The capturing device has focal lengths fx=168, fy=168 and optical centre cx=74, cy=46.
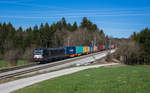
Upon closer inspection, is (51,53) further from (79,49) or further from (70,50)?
(79,49)

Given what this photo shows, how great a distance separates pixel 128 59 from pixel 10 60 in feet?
93.2

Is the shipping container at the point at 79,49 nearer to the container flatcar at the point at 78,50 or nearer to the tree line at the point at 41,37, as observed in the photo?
the container flatcar at the point at 78,50

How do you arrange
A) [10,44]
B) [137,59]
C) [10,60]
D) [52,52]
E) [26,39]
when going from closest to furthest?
[52,52] → [10,60] → [137,59] → [10,44] → [26,39]

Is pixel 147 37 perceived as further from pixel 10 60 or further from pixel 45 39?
pixel 45 39

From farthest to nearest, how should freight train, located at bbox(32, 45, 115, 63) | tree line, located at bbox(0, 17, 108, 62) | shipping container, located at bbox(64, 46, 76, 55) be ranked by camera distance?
tree line, located at bbox(0, 17, 108, 62), shipping container, located at bbox(64, 46, 76, 55), freight train, located at bbox(32, 45, 115, 63)

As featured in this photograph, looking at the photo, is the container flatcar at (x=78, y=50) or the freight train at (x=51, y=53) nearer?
the freight train at (x=51, y=53)

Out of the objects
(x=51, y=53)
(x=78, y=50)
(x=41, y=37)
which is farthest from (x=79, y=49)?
(x=41, y=37)

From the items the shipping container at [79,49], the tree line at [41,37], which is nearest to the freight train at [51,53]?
the shipping container at [79,49]

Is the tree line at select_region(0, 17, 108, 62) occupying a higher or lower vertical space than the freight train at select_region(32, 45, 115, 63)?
higher

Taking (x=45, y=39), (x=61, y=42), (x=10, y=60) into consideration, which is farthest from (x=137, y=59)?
(x=61, y=42)

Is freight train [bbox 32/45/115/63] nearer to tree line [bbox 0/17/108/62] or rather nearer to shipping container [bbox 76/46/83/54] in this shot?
shipping container [bbox 76/46/83/54]

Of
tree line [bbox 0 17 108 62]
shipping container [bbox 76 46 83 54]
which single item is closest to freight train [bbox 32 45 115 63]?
shipping container [bbox 76 46 83 54]

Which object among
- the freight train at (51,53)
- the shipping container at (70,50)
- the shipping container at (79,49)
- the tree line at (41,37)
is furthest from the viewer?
the tree line at (41,37)

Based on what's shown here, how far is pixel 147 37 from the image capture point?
4200 centimetres
